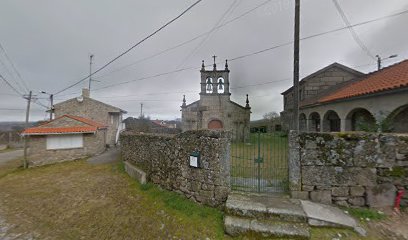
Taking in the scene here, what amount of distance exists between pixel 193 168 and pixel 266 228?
7.56 feet

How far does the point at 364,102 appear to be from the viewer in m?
9.55

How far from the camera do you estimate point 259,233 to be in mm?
3740

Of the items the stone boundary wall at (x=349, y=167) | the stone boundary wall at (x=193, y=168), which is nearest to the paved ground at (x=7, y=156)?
the stone boundary wall at (x=193, y=168)

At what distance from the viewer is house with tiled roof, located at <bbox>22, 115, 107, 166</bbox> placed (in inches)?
509

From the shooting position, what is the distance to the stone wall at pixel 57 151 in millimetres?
12914

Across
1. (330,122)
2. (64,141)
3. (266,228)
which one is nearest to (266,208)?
(266,228)

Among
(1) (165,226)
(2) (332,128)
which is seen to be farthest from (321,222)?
(2) (332,128)

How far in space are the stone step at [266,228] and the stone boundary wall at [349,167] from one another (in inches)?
40.7

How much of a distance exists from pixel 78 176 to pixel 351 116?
615 inches

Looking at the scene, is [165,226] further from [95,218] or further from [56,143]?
[56,143]

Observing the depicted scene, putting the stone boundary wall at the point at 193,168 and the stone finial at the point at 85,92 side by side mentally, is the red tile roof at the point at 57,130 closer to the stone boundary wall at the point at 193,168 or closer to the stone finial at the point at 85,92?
the stone finial at the point at 85,92

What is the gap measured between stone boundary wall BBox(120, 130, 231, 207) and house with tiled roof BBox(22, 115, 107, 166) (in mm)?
9827

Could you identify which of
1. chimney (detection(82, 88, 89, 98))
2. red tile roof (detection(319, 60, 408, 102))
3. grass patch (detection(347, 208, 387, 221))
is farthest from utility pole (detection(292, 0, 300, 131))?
chimney (detection(82, 88, 89, 98))

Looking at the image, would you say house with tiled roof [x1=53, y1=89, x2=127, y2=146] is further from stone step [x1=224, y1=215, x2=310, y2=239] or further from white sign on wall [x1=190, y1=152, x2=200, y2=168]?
stone step [x1=224, y1=215, x2=310, y2=239]
